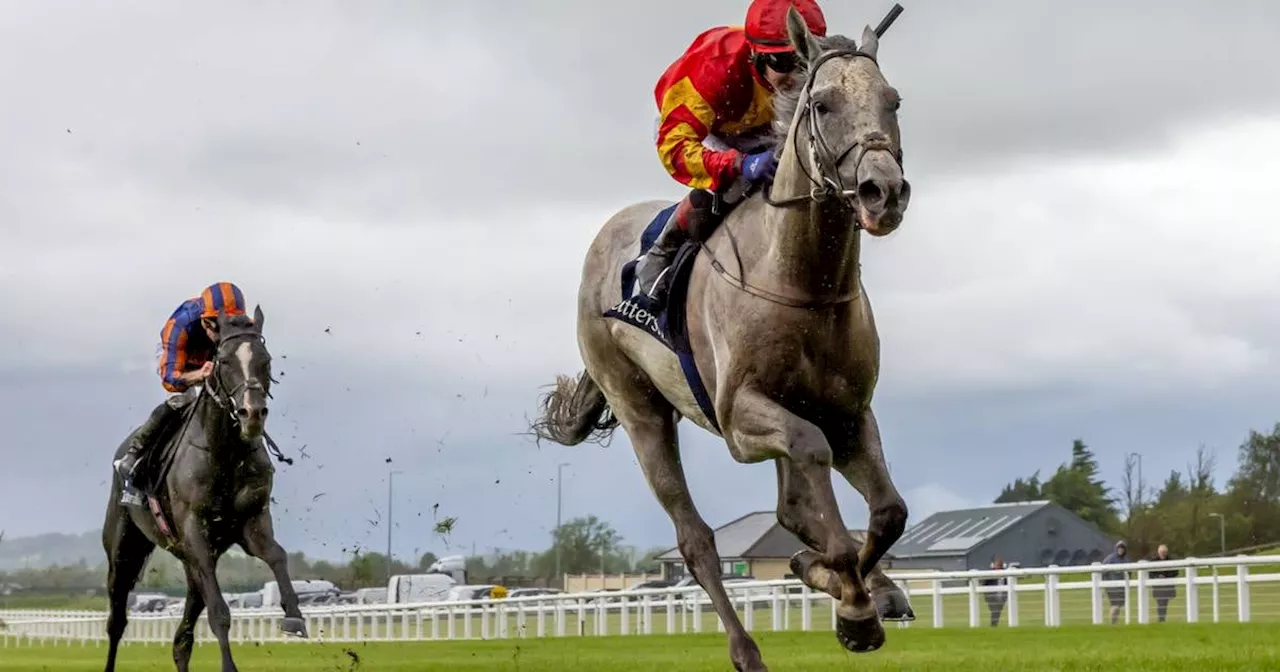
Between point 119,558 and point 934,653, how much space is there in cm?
599

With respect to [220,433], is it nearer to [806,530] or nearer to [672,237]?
[672,237]

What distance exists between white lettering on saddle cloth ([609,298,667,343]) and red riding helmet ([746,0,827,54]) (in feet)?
4.05

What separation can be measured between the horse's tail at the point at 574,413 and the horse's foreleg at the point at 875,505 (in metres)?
2.47

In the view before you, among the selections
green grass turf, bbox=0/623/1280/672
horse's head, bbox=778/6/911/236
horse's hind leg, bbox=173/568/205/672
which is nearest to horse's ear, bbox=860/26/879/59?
horse's head, bbox=778/6/911/236

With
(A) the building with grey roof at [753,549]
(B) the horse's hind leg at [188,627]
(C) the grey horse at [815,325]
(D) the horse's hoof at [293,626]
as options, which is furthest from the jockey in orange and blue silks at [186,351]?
(A) the building with grey roof at [753,549]

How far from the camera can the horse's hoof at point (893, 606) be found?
20.6 ft

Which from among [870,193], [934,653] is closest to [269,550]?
[934,653]

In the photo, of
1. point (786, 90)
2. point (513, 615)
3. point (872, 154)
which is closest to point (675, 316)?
point (786, 90)

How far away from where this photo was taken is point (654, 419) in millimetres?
7965

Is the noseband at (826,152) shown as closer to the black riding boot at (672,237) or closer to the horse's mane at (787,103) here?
the horse's mane at (787,103)

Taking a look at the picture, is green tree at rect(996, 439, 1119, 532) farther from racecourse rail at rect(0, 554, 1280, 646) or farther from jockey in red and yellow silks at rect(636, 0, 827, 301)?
jockey in red and yellow silks at rect(636, 0, 827, 301)

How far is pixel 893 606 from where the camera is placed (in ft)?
20.7

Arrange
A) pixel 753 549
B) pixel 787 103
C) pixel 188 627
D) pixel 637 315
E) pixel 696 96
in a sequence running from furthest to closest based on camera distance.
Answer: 1. pixel 753 549
2. pixel 188 627
3. pixel 637 315
4. pixel 696 96
5. pixel 787 103

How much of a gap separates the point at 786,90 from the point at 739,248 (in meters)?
0.63
